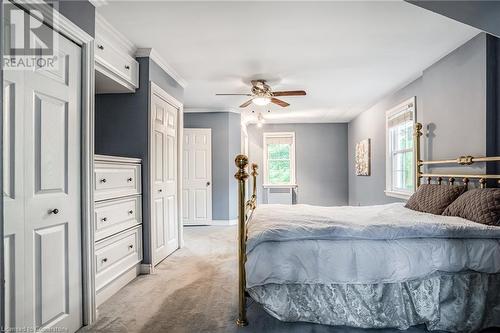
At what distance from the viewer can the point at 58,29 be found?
6.24ft

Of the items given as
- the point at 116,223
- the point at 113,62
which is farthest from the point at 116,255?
the point at 113,62

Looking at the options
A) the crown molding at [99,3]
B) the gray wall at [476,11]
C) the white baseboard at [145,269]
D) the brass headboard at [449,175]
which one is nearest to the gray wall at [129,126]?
the white baseboard at [145,269]

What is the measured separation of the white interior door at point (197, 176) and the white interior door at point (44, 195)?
13.8 feet

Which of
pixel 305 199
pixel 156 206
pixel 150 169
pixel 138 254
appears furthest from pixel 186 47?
pixel 305 199

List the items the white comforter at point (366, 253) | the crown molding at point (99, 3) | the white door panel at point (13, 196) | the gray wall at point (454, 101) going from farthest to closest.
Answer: the gray wall at point (454, 101)
the crown molding at point (99, 3)
the white comforter at point (366, 253)
the white door panel at point (13, 196)

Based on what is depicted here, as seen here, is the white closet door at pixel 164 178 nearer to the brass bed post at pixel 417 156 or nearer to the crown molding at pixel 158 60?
the crown molding at pixel 158 60

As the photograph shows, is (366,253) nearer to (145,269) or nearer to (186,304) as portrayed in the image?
(186,304)

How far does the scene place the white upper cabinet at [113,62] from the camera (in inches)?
104

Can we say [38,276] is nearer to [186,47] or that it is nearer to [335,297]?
[335,297]

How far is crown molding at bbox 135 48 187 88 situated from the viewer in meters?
3.26

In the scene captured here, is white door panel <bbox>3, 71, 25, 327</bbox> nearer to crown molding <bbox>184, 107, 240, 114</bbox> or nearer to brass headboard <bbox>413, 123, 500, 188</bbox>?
brass headboard <bbox>413, 123, 500, 188</bbox>

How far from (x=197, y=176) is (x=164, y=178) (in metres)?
2.52

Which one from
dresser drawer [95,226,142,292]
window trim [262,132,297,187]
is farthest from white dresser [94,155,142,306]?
window trim [262,132,297,187]

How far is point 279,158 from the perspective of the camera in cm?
814
